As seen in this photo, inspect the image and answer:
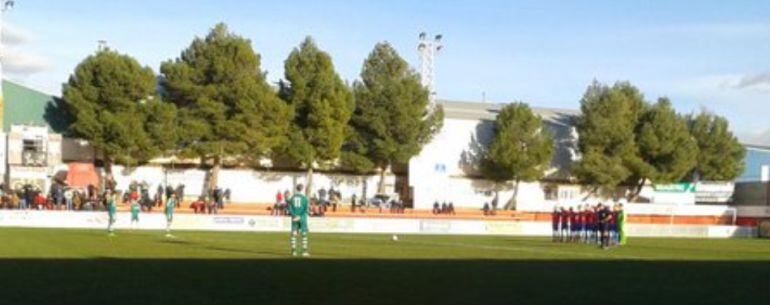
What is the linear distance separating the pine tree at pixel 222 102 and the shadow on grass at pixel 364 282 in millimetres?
62253

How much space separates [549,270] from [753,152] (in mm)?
106543

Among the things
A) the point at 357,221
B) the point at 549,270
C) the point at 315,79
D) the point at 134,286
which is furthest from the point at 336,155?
the point at 134,286

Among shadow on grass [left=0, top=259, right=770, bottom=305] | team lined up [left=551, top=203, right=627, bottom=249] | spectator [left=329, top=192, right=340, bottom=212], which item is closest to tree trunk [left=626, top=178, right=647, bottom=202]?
spectator [left=329, top=192, right=340, bottom=212]

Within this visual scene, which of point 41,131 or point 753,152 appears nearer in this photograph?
point 41,131

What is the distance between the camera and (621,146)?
102 meters

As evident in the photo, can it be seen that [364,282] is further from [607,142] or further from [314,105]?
[607,142]

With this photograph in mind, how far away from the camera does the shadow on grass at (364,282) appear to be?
50.5ft

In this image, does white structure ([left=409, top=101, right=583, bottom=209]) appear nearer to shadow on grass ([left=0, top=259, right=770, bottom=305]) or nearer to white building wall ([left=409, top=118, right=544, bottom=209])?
white building wall ([left=409, top=118, right=544, bottom=209])

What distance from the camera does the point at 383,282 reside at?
60.6 ft

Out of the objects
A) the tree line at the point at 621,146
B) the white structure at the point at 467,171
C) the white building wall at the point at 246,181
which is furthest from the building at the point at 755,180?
the white building wall at the point at 246,181

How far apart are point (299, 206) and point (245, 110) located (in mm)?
59623

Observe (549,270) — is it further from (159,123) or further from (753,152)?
(753,152)

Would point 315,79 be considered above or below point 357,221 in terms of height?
above

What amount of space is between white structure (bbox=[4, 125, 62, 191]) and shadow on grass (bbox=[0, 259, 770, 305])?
5822 cm
